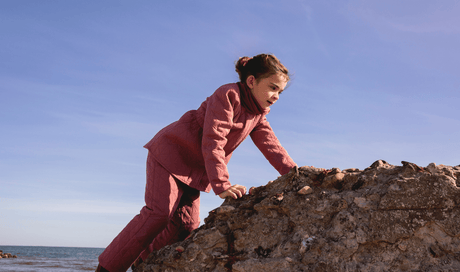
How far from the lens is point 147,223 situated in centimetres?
252

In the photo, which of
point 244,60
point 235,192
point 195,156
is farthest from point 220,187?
point 244,60

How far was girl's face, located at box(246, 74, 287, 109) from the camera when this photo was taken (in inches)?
104

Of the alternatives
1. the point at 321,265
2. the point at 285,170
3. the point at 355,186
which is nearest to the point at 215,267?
the point at 321,265

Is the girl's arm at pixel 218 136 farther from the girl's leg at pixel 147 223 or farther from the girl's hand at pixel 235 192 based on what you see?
the girl's leg at pixel 147 223

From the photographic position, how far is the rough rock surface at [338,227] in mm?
1728

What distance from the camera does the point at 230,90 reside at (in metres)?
2.57

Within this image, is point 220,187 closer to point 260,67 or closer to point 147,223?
point 147,223

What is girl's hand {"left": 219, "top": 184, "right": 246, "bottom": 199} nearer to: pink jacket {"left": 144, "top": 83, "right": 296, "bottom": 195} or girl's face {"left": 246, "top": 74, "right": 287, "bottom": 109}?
pink jacket {"left": 144, "top": 83, "right": 296, "bottom": 195}

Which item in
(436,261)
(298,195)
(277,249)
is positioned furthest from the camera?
(298,195)

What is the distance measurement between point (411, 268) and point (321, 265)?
1.44 ft

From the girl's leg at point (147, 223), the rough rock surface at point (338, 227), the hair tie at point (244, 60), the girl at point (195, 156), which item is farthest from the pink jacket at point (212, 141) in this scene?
the rough rock surface at point (338, 227)

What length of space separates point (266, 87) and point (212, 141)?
24.3 inches

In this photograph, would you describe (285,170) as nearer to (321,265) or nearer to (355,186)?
(355,186)

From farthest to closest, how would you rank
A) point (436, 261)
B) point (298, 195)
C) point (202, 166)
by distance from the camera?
point (202, 166)
point (298, 195)
point (436, 261)
